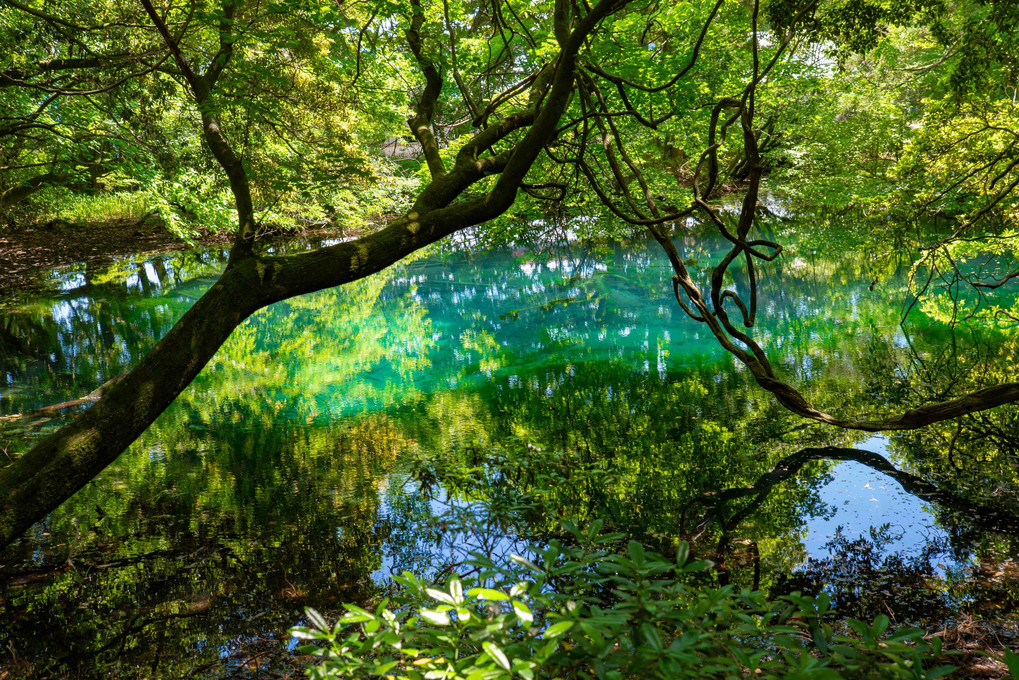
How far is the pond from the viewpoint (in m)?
2.82

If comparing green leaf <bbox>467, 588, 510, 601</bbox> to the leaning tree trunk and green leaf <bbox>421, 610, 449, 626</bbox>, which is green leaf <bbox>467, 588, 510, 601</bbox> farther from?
the leaning tree trunk

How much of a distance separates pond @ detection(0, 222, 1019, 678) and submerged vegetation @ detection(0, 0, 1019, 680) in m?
0.04

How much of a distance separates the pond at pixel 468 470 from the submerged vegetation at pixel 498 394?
36mm

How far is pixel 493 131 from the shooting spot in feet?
11.2

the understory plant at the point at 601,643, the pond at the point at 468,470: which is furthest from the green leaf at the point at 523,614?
the pond at the point at 468,470

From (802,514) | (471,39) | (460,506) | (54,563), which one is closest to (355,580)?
(460,506)

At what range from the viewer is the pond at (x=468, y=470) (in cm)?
282

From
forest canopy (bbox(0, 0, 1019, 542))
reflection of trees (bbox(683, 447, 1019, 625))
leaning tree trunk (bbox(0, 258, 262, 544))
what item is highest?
forest canopy (bbox(0, 0, 1019, 542))

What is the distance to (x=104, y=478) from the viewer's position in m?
4.59

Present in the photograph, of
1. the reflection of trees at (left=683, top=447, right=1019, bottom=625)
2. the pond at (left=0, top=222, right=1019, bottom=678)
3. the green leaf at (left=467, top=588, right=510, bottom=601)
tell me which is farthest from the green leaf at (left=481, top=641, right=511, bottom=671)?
the reflection of trees at (left=683, top=447, right=1019, bottom=625)

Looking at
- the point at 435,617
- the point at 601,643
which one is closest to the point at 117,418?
the point at 435,617

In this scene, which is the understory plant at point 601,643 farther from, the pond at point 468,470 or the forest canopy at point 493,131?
the pond at point 468,470

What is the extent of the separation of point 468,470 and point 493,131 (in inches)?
96.3

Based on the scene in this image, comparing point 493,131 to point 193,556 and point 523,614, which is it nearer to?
point 523,614
